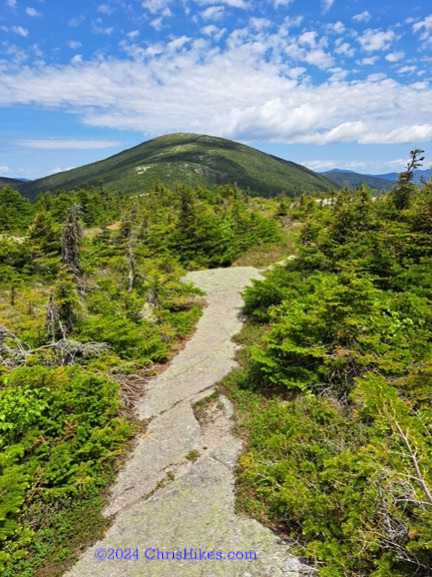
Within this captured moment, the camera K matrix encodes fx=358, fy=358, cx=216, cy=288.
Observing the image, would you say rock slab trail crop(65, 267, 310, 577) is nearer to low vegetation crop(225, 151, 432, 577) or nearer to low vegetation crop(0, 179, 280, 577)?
low vegetation crop(225, 151, 432, 577)

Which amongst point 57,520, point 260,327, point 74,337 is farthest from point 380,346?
point 74,337

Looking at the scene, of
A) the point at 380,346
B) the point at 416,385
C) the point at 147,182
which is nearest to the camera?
the point at 416,385

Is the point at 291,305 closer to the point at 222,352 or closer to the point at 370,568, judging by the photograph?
the point at 222,352

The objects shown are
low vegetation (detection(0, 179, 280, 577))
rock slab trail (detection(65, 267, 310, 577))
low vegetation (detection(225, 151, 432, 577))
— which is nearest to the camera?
low vegetation (detection(225, 151, 432, 577))

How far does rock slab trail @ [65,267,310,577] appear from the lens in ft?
20.0

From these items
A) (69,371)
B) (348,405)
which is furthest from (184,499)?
(69,371)

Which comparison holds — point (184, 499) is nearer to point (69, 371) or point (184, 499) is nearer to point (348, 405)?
point (348, 405)

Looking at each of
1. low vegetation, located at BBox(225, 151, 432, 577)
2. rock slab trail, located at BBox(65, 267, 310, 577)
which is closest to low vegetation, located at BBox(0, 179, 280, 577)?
rock slab trail, located at BBox(65, 267, 310, 577)

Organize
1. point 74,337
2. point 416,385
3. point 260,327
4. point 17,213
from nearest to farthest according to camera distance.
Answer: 1. point 416,385
2. point 74,337
3. point 260,327
4. point 17,213

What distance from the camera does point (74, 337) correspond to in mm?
12961

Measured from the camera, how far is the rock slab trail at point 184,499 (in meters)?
6.09

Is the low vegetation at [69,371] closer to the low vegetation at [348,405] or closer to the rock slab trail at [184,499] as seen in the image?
the rock slab trail at [184,499]

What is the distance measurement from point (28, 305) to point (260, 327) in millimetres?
10167

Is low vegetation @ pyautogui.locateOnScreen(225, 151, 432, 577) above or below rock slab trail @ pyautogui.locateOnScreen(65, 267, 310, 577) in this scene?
above
